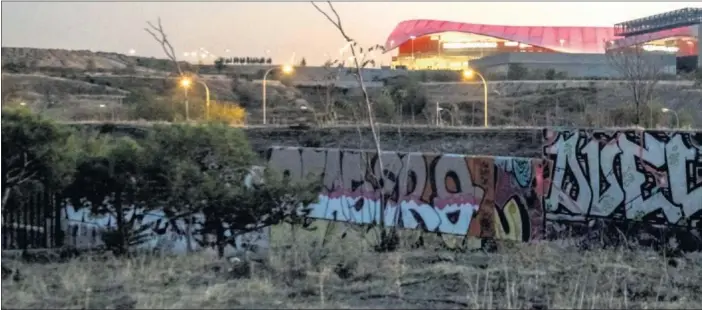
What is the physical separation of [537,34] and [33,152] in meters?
135

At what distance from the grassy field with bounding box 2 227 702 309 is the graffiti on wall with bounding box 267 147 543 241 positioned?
23.0 feet

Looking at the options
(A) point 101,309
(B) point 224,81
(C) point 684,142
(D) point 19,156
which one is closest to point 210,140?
(D) point 19,156

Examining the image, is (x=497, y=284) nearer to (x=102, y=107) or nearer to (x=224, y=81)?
(x=102, y=107)

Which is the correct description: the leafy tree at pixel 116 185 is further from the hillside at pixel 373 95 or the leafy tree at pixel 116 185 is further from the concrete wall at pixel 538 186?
the hillside at pixel 373 95

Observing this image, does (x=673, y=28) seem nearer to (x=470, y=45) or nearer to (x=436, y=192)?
(x=470, y=45)

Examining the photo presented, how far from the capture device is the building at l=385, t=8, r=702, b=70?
127 metres

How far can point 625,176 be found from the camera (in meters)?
16.4

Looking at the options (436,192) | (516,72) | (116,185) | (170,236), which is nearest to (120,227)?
(116,185)

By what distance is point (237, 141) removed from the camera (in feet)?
37.4

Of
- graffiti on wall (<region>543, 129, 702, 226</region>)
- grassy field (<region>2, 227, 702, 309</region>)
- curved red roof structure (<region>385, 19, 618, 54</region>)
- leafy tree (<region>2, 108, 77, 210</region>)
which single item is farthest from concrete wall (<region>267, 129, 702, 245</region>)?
curved red roof structure (<region>385, 19, 618, 54</region>)

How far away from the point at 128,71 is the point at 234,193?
274ft

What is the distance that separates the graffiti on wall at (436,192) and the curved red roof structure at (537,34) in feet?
380

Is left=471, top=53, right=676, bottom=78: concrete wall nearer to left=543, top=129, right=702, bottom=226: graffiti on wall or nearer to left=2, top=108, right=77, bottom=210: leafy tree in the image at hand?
left=543, top=129, right=702, bottom=226: graffiti on wall

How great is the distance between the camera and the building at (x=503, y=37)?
127250 mm
